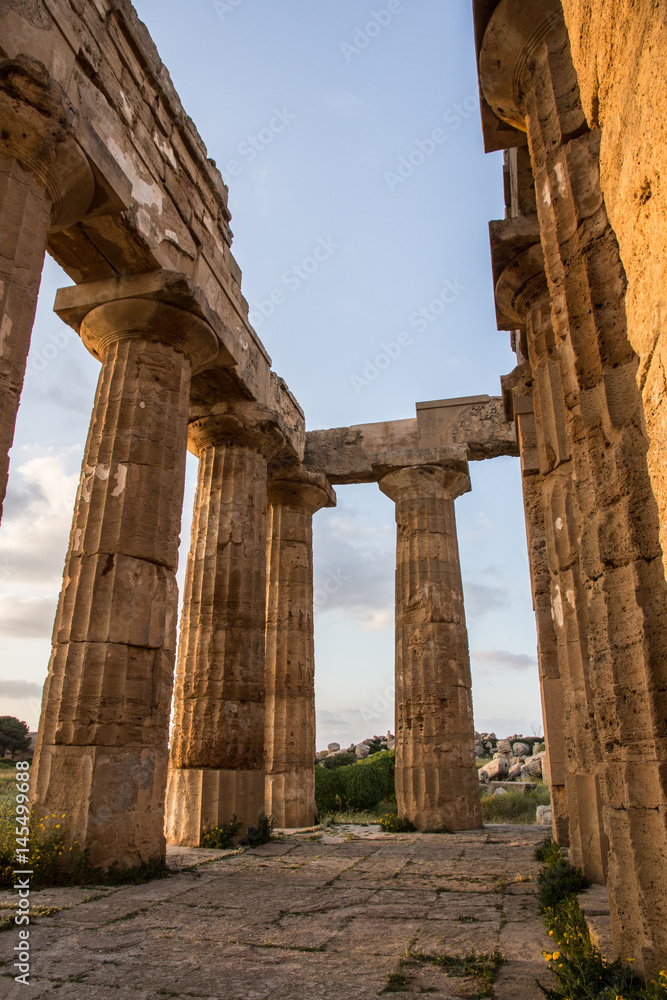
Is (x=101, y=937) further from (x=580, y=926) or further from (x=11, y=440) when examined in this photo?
(x=11, y=440)

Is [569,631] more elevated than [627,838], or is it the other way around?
[569,631]

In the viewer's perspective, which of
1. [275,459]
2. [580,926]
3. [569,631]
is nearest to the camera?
[580,926]

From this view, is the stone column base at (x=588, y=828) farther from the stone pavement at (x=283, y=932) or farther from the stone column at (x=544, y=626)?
the stone column at (x=544, y=626)

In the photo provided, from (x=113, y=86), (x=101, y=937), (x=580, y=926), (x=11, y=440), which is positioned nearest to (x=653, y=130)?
(x=580, y=926)

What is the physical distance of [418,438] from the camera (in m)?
14.9

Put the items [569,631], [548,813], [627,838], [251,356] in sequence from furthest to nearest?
[548,813], [251,356], [569,631], [627,838]

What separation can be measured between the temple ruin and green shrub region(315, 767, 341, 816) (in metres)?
4.52

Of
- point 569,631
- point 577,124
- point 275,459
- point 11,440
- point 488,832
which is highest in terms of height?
point 275,459

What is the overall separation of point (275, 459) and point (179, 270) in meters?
5.25

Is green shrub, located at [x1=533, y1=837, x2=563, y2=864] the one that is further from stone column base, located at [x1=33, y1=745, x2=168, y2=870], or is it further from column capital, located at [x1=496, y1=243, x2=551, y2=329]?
column capital, located at [x1=496, y1=243, x2=551, y2=329]

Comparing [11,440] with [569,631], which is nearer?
[11,440]

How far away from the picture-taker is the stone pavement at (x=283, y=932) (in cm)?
372

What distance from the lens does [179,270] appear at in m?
8.93

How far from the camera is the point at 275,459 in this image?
536 inches
